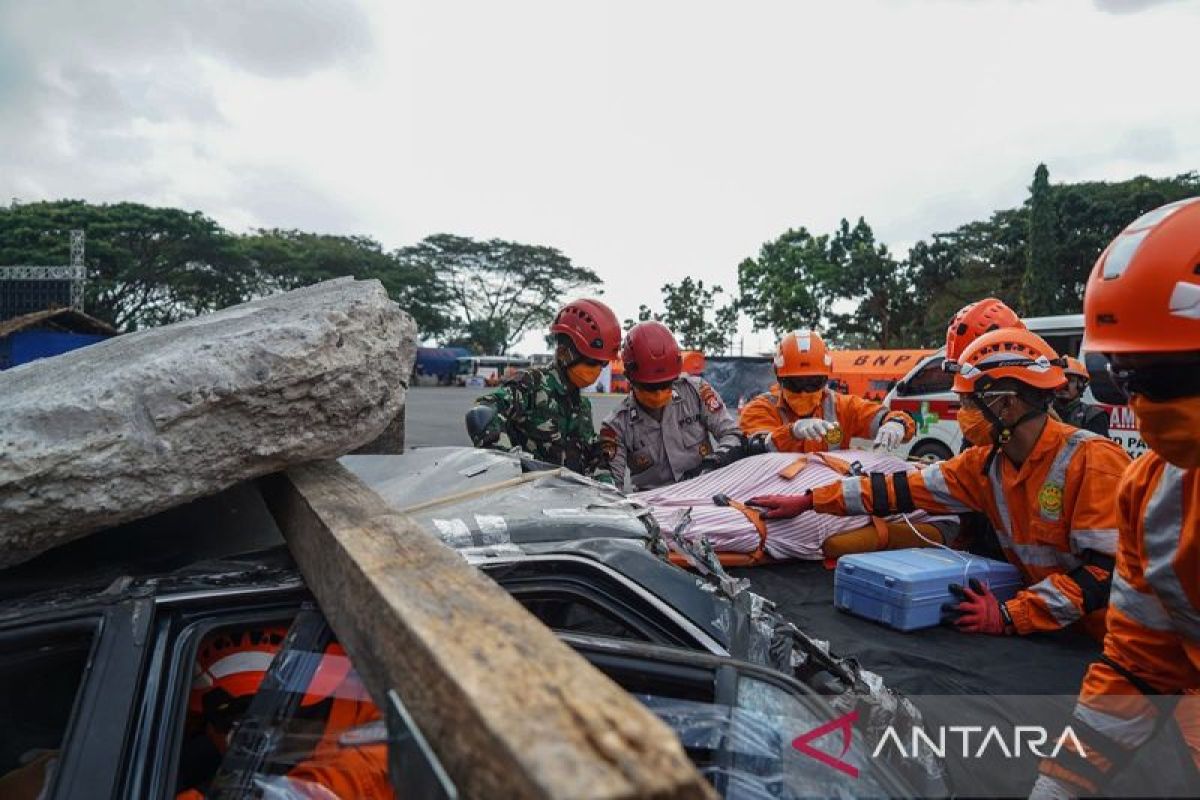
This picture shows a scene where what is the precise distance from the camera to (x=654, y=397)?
425 centimetres

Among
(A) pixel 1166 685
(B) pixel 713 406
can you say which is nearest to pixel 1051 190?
(B) pixel 713 406

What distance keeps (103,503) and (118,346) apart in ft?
3.18

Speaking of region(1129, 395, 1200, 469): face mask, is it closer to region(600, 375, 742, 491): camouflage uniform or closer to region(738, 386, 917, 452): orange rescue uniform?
region(600, 375, 742, 491): camouflage uniform

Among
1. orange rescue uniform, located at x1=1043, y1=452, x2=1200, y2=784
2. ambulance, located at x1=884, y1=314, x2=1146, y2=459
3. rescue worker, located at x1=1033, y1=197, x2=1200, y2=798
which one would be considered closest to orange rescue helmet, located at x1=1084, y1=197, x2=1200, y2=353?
rescue worker, located at x1=1033, y1=197, x2=1200, y2=798

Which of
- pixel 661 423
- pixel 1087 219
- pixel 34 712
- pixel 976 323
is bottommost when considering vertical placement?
pixel 34 712

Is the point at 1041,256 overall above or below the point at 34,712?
above

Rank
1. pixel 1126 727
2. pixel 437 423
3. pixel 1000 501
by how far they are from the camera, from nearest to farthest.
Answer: pixel 1126 727
pixel 1000 501
pixel 437 423

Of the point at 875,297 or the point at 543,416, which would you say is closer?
the point at 543,416

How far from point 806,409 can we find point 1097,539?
2.27m

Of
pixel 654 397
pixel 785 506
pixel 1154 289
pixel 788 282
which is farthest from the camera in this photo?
pixel 788 282

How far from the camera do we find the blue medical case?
2.47 meters

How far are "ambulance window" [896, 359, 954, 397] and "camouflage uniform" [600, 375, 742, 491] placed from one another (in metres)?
5.93

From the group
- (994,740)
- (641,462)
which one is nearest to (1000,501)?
(994,740)

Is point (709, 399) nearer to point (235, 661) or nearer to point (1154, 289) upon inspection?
point (1154, 289)
